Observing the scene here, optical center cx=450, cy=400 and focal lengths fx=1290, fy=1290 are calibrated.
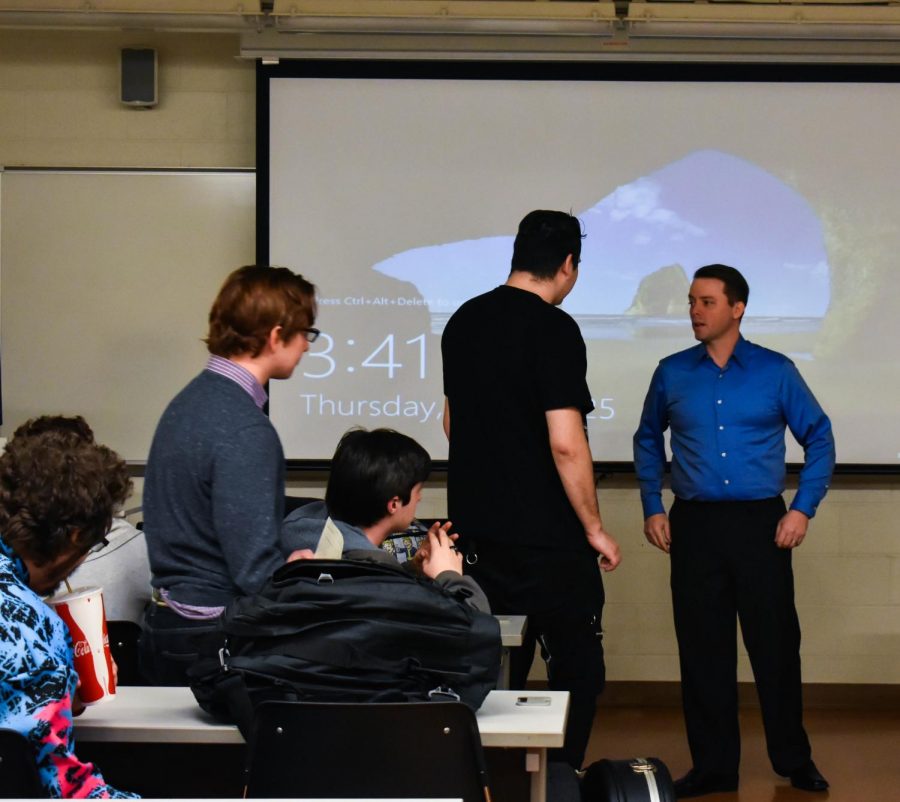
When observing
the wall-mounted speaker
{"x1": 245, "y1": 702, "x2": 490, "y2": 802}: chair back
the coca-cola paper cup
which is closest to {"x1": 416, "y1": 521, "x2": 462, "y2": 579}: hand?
{"x1": 245, "y1": 702, "x2": 490, "y2": 802}: chair back

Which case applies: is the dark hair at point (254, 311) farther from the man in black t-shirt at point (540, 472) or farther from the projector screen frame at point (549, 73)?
the projector screen frame at point (549, 73)

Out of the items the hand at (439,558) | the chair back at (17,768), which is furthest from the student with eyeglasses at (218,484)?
the chair back at (17,768)

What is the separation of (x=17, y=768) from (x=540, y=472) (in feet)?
5.95

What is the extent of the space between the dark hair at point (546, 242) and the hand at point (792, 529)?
1243mm

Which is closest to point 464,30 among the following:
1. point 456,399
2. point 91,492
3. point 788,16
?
point 788,16

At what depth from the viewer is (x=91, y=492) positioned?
5.95ft

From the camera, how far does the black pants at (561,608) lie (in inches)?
131

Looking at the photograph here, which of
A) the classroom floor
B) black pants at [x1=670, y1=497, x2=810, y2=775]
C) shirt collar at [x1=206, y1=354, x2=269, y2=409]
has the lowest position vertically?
the classroom floor

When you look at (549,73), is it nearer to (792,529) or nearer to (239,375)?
(792,529)

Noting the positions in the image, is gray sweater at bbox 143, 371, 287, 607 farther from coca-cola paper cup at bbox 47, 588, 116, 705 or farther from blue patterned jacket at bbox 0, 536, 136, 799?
blue patterned jacket at bbox 0, 536, 136, 799

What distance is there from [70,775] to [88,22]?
12.5ft

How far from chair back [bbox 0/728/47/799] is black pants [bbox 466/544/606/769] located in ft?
5.65

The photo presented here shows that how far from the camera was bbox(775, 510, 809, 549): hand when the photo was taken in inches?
159

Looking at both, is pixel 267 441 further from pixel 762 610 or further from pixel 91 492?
pixel 762 610
